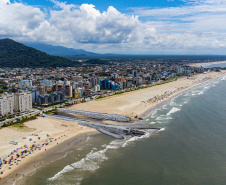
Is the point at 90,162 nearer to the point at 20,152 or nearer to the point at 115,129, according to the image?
the point at 20,152

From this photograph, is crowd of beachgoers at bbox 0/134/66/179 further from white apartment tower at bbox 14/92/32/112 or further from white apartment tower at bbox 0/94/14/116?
white apartment tower at bbox 14/92/32/112

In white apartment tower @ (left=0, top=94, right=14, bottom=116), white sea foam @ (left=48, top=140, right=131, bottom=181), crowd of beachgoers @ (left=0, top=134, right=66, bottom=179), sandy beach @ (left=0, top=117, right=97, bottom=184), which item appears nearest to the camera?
white sea foam @ (left=48, top=140, right=131, bottom=181)

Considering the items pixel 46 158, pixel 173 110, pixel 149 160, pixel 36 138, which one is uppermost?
pixel 173 110

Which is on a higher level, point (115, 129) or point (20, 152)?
point (115, 129)

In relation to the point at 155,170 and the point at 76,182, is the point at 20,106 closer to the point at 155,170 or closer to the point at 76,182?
the point at 76,182

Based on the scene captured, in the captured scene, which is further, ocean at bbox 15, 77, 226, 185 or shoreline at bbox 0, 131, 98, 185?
shoreline at bbox 0, 131, 98, 185

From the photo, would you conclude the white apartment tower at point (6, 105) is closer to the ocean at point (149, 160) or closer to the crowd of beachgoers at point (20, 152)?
the crowd of beachgoers at point (20, 152)

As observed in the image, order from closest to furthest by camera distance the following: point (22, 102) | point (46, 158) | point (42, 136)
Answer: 1. point (46, 158)
2. point (42, 136)
3. point (22, 102)

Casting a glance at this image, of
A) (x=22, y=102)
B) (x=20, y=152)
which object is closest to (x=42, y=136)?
(x=20, y=152)

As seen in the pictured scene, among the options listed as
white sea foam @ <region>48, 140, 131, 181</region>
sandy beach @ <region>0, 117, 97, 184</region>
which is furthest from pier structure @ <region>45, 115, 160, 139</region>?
white sea foam @ <region>48, 140, 131, 181</region>
